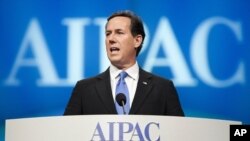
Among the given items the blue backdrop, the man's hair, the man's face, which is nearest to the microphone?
the man's face

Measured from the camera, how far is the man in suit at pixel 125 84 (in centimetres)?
290

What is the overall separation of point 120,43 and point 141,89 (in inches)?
11.5

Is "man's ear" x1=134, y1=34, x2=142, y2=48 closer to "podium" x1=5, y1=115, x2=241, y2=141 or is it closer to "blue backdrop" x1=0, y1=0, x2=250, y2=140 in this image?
"blue backdrop" x1=0, y1=0, x2=250, y2=140

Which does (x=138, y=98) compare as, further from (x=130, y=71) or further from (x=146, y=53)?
(x=146, y=53)

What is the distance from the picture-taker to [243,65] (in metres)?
3.44

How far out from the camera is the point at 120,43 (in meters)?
3.03

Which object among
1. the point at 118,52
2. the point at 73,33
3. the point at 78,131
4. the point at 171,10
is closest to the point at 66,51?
the point at 73,33

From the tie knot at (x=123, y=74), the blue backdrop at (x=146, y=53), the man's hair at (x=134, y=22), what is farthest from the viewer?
the blue backdrop at (x=146, y=53)

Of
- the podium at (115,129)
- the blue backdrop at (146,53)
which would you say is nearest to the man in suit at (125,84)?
the blue backdrop at (146,53)

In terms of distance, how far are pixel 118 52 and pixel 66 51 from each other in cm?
51

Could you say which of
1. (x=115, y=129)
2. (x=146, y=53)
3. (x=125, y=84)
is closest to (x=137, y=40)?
(x=146, y=53)

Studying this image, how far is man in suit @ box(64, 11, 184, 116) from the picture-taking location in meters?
2.90

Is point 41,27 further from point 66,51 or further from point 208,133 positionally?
point 208,133

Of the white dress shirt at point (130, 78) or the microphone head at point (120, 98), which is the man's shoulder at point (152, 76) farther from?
the microphone head at point (120, 98)
